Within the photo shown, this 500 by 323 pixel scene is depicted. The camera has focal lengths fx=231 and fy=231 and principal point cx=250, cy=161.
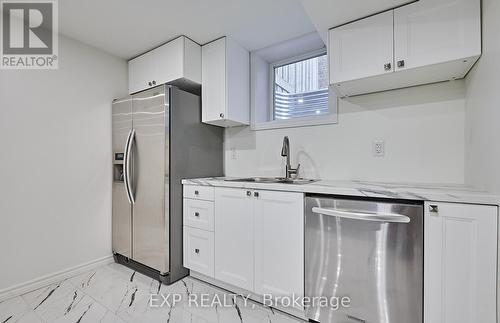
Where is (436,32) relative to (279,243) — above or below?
above

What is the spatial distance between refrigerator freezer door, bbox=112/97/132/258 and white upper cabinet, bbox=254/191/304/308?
143 cm

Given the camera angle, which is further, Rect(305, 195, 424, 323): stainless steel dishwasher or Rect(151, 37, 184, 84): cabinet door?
Rect(151, 37, 184, 84): cabinet door

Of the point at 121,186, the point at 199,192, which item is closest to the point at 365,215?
the point at 199,192

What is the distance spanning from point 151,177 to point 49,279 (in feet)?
4.04

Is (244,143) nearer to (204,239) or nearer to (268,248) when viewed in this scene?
(204,239)

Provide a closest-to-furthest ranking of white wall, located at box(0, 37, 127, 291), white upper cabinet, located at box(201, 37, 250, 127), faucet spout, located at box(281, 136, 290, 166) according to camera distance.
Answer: white wall, located at box(0, 37, 127, 291)
faucet spout, located at box(281, 136, 290, 166)
white upper cabinet, located at box(201, 37, 250, 127)

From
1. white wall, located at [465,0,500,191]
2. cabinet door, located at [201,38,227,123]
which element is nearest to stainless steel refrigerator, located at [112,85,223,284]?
cabinet door, located at [201,38,227,123]

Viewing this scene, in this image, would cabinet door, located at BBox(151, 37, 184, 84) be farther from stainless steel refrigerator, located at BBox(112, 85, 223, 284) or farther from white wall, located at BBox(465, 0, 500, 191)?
white wall, located at BBox(465, 0, 500, 191)

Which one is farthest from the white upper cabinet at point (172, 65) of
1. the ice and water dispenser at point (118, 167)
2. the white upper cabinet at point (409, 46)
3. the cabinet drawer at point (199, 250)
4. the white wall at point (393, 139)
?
the cabinet drawer at point (199, 250)

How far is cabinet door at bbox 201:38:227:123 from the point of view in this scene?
222 centimetres

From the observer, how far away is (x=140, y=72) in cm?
253

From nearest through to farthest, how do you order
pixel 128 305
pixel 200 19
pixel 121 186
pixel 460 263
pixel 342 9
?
pixel 460 263, pixel 342 9, pixel 128 305, pixel 200 19, pixel 121 186

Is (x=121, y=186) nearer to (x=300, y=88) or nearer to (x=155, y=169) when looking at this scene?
(x=155, y=169)

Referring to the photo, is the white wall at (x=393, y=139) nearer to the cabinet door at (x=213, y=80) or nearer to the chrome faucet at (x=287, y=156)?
the chrome faucet at (x=287, y=156)
